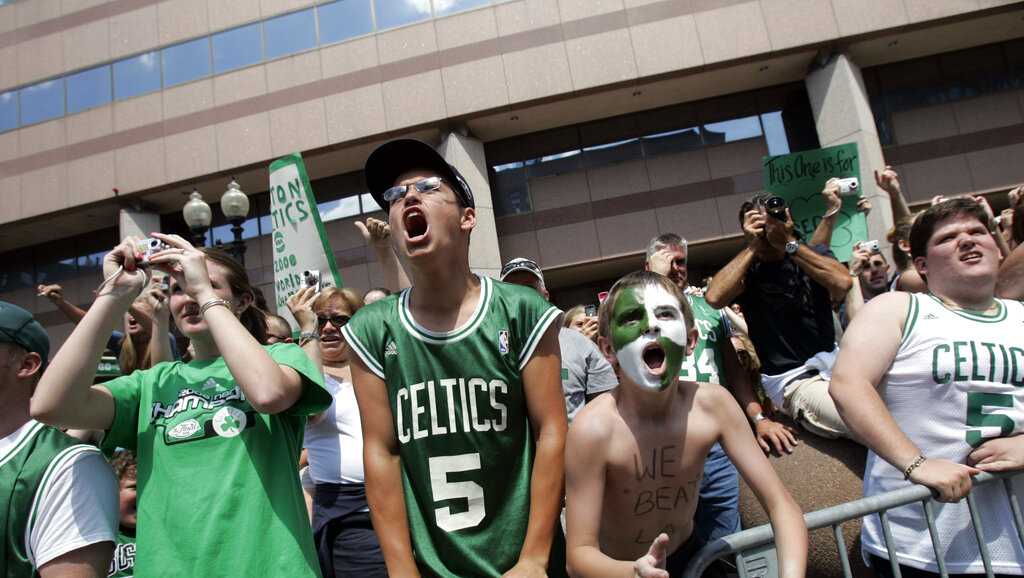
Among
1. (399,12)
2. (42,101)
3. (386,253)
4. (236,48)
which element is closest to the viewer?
(386,253)

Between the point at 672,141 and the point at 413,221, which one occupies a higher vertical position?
the point at 672,141

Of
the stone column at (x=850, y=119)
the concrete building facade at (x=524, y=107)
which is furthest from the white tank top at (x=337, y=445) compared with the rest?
the stone column at (x=850, y=119)

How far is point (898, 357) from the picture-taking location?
8.32ft

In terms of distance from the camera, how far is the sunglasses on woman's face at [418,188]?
2.08 m

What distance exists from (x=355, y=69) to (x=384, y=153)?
582 inches

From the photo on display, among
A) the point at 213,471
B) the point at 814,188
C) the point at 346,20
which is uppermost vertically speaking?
the point at 346,20

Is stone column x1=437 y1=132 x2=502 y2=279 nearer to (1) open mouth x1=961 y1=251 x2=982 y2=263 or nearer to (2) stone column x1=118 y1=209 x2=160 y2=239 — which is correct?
(2) stone column x1=118 y1=209 x2=160 y2=239

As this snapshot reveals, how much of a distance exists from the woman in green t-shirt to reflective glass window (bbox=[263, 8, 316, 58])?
51.5 feet

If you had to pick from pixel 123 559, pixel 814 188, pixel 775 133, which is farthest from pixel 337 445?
pixel 775 133

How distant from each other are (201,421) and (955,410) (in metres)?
2.75

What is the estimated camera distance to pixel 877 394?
242 cm

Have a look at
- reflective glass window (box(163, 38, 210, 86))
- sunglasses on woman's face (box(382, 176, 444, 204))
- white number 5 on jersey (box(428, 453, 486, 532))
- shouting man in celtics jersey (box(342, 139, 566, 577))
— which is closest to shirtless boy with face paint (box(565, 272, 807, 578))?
shouting man in celtics jersey (box(342, 139, 566, 577))

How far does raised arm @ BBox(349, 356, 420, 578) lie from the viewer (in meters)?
1.89

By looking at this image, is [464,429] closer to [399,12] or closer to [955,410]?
[955,410]
